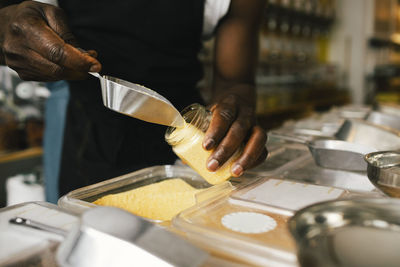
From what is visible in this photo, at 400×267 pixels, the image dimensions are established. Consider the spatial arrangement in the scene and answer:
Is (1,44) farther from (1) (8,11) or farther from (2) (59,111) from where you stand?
(2) (59,111)

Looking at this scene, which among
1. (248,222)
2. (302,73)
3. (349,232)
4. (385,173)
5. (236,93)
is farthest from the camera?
(302,73)

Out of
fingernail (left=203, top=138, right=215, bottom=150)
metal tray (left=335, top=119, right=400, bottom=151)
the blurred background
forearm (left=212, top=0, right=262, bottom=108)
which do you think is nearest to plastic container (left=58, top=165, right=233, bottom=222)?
fingernail (left=203, top=138, right=215, bottom=150)

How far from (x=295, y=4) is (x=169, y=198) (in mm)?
3958

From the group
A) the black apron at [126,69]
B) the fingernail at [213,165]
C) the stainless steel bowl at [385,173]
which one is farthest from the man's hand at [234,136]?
the black apron at [126,69]

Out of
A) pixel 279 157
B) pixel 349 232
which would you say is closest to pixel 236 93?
pixel 279 157

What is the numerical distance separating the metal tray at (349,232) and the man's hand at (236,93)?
313 millimetres

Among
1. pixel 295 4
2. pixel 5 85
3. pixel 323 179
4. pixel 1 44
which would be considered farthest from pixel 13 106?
pixel 295 4

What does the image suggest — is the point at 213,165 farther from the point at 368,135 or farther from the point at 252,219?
the point at 368,135

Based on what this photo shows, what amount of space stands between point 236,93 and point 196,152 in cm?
38

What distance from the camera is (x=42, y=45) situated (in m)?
0.72

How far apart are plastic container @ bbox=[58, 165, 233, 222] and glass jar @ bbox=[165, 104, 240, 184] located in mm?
84

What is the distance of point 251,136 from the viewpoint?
88cm

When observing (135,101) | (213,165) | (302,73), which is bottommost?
(302,73)

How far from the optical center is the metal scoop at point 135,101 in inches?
26.4
